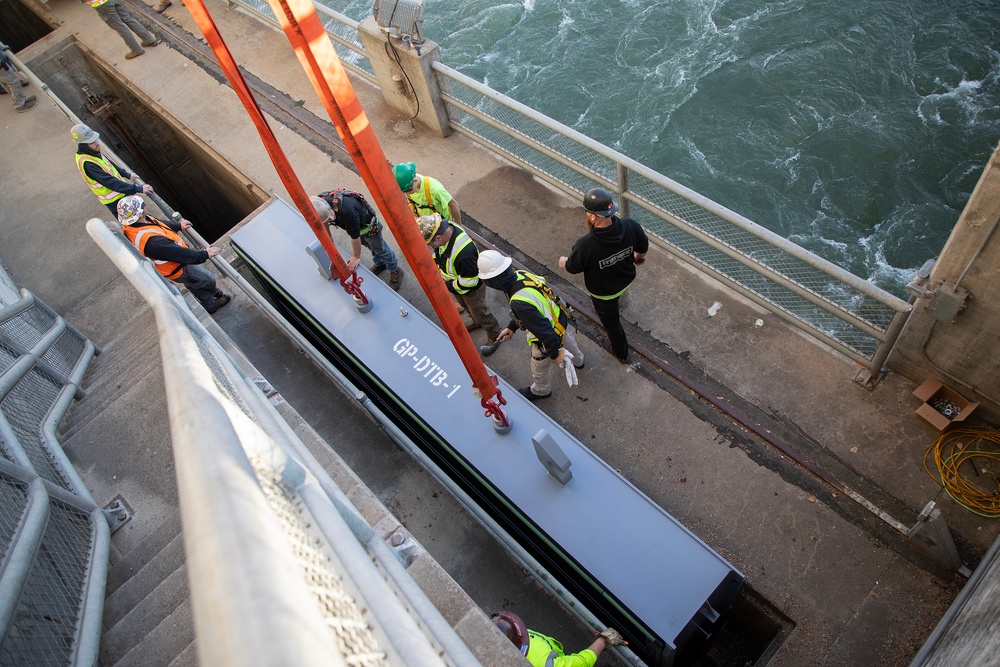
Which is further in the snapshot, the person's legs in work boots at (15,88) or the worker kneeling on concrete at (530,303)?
the person's legs in work boots at (15,88)

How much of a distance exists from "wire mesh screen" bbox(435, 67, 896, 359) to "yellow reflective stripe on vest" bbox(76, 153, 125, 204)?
12.7 ft

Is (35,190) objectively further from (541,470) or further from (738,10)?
(738,10)

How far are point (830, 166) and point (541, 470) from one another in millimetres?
7434

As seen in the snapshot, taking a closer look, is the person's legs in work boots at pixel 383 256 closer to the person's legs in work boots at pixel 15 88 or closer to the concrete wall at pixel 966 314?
the concrete wall at pixel 966 314

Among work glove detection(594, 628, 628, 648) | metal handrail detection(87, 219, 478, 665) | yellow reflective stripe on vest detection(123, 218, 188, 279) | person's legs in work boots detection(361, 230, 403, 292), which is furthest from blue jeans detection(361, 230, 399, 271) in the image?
metal handrail detection(87, 219, 478, 665)

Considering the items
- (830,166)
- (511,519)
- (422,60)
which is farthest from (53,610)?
(830,166)

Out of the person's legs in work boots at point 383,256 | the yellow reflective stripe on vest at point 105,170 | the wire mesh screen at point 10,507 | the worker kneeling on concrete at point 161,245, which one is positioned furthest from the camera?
the person's legs in work boots at point 383,256

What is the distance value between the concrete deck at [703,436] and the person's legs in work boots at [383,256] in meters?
0.16

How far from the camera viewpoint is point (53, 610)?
4.07m

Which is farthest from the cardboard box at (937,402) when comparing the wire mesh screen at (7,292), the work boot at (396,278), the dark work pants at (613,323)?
the wire mesh screen at (7,292)

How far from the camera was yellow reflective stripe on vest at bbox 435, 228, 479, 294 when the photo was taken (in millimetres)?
5734

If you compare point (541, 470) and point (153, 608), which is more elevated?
point (153, 608)

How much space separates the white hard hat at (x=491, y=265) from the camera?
17.3 feet

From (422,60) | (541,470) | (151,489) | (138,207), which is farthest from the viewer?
(422,60)
